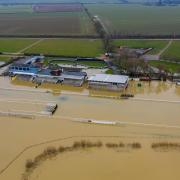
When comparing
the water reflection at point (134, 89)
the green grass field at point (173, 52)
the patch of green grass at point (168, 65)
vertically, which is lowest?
the water reflection at point (134, 89)

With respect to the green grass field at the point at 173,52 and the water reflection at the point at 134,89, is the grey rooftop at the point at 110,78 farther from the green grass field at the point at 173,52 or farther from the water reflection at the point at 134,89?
the green grass field at the point at 173,52

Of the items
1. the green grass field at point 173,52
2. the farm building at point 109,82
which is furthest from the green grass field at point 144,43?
the farm building at point 109,82

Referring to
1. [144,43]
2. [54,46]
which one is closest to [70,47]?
[54,46]

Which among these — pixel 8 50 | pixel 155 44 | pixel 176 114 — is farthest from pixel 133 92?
pixel 8 50

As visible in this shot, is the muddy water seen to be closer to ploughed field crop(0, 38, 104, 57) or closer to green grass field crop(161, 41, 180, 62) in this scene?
green grass field crop(161, 41, 180, 62)

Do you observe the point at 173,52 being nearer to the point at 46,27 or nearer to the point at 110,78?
the point at 110,78

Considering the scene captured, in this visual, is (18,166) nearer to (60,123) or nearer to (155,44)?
(60,123)
